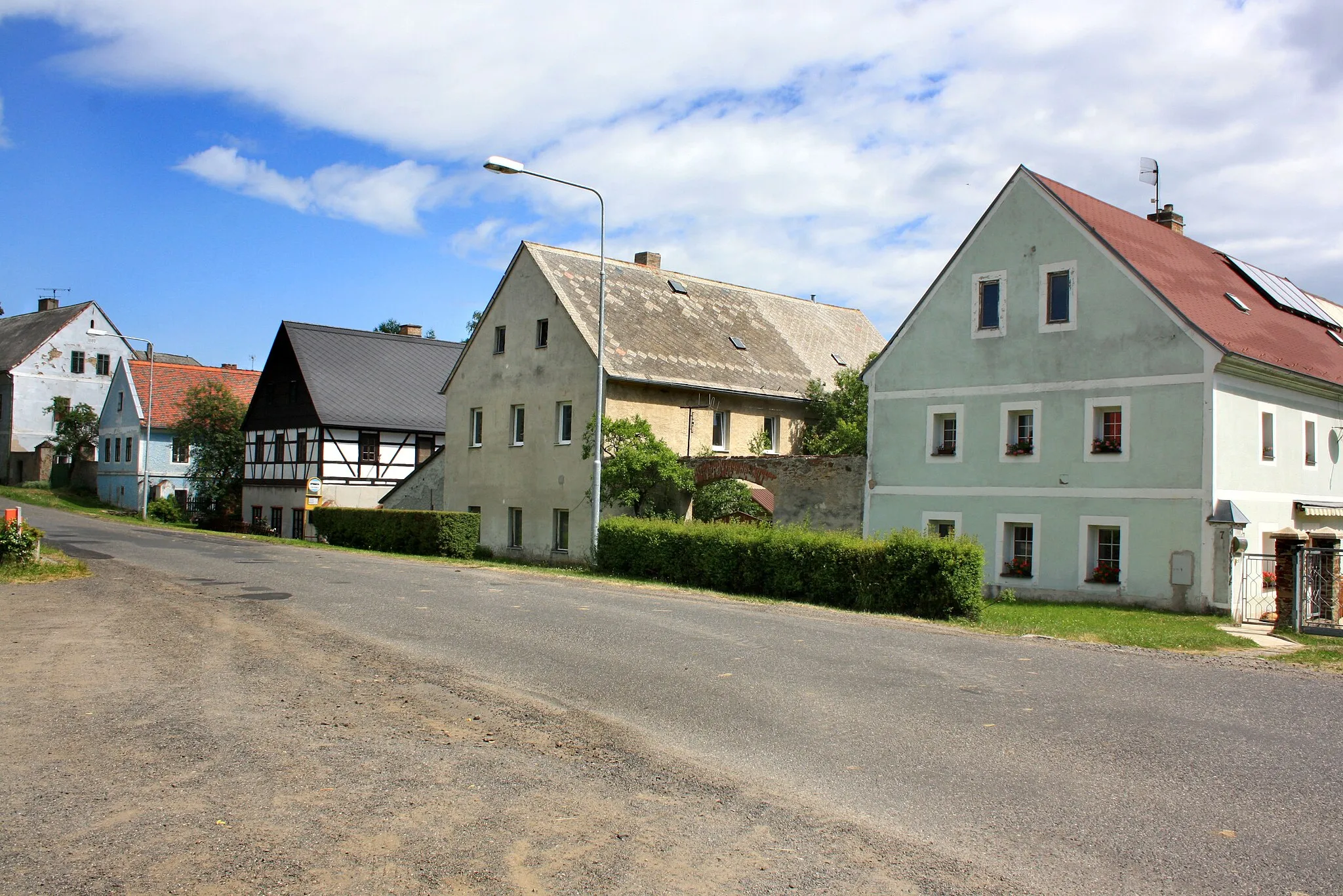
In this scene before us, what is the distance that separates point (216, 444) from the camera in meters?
50.8

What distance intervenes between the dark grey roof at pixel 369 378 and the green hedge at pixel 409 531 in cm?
947

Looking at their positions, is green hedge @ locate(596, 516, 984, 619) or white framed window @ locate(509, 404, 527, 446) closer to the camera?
green hedge @ locate(596, 516, 984, 619)

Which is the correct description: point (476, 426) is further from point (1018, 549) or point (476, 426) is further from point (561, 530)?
point (1018, 549)

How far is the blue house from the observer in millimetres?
56031

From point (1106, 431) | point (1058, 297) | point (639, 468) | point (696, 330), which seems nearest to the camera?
point (1106, 431)

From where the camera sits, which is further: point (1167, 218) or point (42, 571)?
point (1167, 218)

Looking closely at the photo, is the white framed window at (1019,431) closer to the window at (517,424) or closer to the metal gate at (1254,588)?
the metal gate at (1254,588)

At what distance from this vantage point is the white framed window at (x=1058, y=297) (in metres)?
22.4

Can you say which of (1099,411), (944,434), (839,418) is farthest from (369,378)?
(1099,411)

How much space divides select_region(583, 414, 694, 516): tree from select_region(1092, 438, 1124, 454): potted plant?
10.4 m

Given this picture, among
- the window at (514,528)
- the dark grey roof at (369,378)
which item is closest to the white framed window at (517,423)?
the window at (514,528)

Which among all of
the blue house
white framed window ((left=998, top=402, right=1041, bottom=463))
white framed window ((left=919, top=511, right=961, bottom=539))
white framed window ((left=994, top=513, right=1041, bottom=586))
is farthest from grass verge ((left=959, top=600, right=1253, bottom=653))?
the blue house

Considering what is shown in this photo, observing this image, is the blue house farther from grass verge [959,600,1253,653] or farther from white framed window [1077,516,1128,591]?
grass verge [959,600,1253,653]

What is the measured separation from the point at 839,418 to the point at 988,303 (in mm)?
10198
